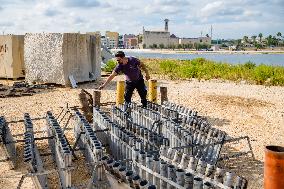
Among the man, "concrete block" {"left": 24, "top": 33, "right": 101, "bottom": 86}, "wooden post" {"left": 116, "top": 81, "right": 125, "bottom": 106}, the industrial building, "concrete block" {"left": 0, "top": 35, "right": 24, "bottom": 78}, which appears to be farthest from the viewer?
the industrial building

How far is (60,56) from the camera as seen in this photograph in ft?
59.9

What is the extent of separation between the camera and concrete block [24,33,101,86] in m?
18.4

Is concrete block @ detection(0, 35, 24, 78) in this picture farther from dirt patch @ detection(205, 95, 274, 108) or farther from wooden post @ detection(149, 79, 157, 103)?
wooden post @ detection(149, 79, 157, 103)

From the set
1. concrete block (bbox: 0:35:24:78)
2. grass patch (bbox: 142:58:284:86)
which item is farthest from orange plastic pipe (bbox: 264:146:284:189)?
concrete block (bbox: 0:35:24:78)

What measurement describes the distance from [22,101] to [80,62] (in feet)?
13.9

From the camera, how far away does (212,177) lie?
516cm

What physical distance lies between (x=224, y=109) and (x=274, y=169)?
9.56m

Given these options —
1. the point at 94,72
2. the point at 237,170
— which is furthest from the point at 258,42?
the point at 237,170

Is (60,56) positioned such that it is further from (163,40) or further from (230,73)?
(163,40)

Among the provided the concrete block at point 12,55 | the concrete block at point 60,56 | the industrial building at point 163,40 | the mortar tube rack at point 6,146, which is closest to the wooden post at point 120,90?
the mortar tube rack at point 6,146

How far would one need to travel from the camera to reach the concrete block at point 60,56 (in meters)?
18.4

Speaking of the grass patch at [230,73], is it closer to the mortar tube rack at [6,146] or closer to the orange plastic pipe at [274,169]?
the mortar tube rack at [6,146]

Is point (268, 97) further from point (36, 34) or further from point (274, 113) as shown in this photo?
point (36, 34)

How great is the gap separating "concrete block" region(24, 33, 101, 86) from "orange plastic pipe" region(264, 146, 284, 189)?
14.8 metres
